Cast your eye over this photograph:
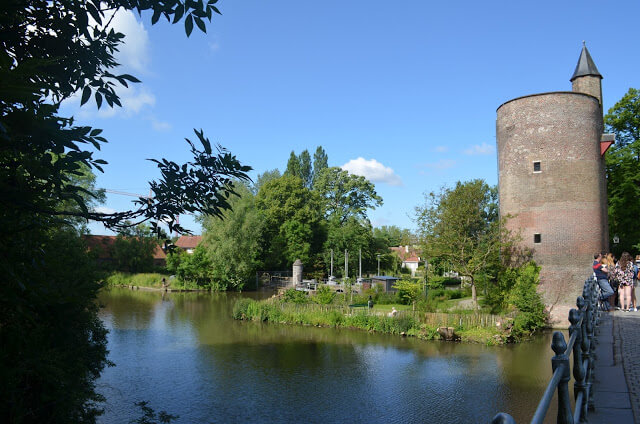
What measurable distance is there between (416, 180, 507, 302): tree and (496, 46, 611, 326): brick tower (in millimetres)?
1830

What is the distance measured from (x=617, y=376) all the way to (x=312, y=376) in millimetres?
12070

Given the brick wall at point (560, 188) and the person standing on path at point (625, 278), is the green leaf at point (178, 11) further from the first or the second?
the brick wall at point (560, 188)

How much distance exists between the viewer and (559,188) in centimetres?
2238

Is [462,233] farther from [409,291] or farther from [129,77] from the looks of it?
[129,77]

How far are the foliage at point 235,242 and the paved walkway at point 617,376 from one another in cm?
3615

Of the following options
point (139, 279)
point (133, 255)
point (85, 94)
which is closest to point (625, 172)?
point (85, 94)

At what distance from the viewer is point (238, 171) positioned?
344 centimetres

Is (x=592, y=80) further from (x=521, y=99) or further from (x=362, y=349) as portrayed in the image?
(x=362, y=349)

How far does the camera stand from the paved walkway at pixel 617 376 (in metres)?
3.58

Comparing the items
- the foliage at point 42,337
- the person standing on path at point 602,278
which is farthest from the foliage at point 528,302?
the foliage at point 42,337

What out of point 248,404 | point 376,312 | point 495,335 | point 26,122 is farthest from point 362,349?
point 26,122

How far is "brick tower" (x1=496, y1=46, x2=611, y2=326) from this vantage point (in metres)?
22.0

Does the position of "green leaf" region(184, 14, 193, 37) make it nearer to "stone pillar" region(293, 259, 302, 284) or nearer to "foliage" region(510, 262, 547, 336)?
"foliage" region(510, 262, 547, 336)

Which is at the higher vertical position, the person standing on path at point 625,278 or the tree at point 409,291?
the person standing on path at point 625,278
